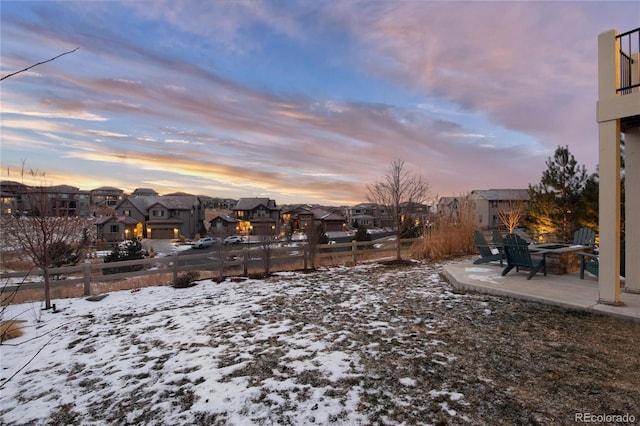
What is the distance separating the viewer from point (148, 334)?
14.3ft

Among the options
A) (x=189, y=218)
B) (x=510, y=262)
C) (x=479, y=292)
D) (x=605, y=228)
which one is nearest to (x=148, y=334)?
(x=479, y=292)

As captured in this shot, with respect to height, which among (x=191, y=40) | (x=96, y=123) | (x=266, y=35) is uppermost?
(x=266, y=35)

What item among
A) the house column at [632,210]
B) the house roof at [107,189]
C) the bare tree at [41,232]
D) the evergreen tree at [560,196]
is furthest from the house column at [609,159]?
the house roof at [107,189]

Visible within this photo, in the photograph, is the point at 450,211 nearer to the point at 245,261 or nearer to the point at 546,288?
the point at 546,288

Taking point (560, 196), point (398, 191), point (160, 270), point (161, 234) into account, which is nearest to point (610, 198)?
point (398, 191)

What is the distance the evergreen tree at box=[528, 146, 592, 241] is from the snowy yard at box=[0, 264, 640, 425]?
10.3m

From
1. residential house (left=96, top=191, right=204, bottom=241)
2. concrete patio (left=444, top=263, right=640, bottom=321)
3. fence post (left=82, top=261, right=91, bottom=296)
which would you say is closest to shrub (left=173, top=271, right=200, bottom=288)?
fence post (left=82, top=261, right=91, bottom=296)

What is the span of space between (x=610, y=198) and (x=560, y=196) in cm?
1098

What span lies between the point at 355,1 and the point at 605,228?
8096 millimetres

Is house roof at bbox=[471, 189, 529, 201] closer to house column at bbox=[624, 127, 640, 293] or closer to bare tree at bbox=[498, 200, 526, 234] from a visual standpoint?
bare tree at bbox=[498, 200, 526, 234]

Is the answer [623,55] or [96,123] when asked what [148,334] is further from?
[96,123]

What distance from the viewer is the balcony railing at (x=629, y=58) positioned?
4.32 m

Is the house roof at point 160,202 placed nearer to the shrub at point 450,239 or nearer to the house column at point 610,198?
the shrub at point 450,239

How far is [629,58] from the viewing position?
15.8ft
